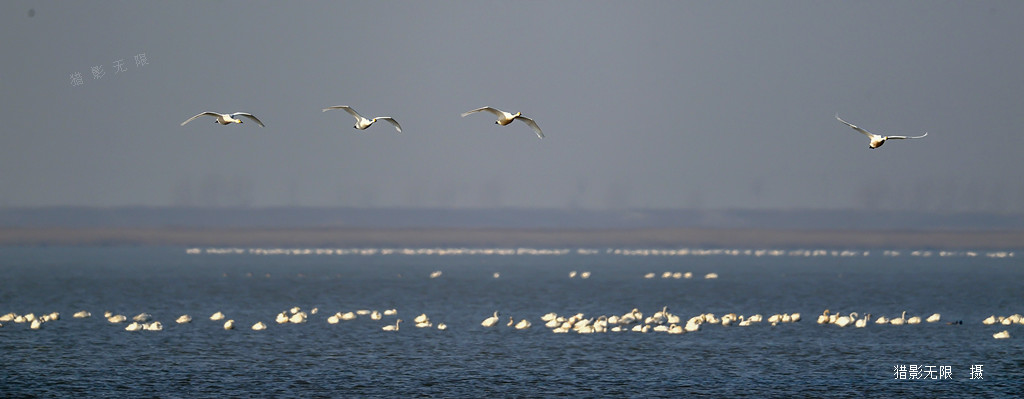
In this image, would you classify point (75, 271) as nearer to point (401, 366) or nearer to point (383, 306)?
point (383, 306)

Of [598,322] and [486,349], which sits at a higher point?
[598,322]

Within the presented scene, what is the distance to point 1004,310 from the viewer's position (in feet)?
329

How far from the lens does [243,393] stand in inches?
2018

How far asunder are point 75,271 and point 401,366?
12983 cm

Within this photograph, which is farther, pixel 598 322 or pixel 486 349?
pixel 598 322

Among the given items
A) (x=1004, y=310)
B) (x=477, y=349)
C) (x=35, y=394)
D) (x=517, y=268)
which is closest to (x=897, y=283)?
(x=1004, y=310)

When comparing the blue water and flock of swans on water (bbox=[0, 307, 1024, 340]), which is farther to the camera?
flock of swans on water (bbox=[0, 307, 1024, 340])

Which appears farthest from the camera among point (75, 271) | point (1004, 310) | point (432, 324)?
point (75, 271)

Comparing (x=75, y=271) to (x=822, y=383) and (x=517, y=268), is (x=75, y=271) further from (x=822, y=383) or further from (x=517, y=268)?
(x=822, y=383)

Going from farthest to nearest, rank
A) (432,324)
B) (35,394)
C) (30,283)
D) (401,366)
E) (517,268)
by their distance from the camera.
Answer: (517,268) < (30,283) < (432,324) < (401,366) < (35,394)

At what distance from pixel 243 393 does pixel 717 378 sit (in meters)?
22.2

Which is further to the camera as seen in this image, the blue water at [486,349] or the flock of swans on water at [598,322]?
the flock of swans on water at [598,322]

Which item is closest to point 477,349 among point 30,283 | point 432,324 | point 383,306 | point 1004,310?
point 432,324

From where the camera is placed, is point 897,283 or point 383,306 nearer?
point 383,306
